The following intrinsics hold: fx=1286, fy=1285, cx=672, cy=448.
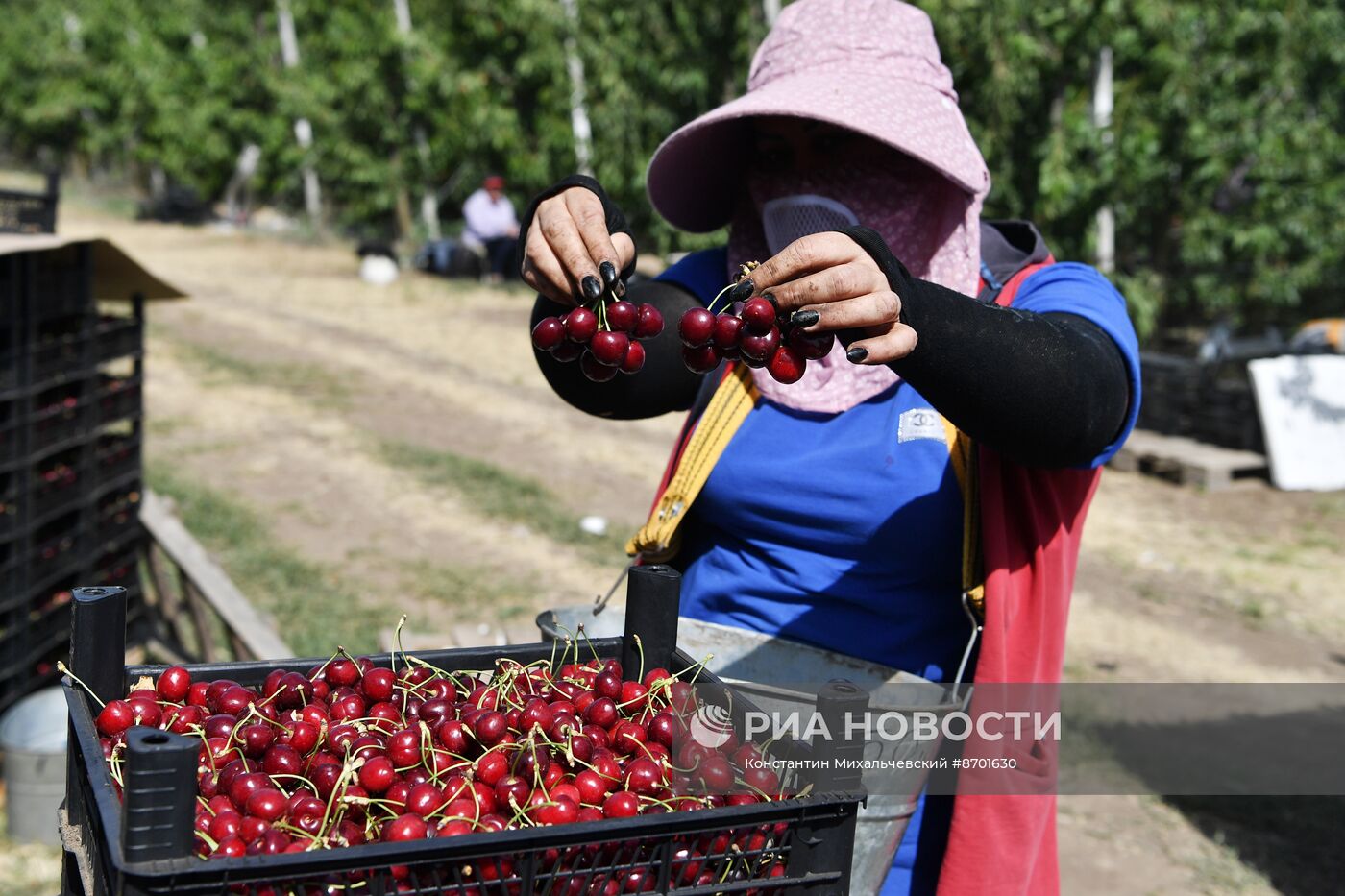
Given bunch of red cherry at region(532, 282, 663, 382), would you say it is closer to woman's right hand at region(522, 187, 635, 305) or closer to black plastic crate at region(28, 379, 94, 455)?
woman's right hand at region(522, 187, 635, 305)

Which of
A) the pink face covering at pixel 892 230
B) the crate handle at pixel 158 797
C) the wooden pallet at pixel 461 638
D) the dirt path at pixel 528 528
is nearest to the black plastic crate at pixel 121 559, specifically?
the wooden pallet at pixel 461 638

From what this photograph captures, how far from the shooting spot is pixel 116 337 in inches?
201

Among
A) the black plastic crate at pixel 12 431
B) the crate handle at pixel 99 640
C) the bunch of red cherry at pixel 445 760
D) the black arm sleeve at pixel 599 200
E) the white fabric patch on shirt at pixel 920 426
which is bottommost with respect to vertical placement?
the black plastic crate at pixel 12 431

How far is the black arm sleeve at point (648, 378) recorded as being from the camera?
2.18 m

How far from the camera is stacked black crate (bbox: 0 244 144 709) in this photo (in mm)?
4410

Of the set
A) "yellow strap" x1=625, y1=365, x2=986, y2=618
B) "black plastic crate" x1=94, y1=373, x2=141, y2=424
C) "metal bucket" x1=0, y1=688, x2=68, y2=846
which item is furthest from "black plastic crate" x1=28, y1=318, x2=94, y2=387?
"yellow strap" x1=625, y1=365, x2=986, y2=618

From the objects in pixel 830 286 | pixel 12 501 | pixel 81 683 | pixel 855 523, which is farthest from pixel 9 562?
pixel 830 286

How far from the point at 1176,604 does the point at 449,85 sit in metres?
15.9

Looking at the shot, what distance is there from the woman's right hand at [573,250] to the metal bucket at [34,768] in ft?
10.4

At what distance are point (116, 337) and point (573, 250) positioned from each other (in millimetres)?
3950

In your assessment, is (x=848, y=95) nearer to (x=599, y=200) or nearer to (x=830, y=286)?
(x=599, y=200)

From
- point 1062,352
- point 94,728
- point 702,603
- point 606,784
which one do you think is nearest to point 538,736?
point 606,784

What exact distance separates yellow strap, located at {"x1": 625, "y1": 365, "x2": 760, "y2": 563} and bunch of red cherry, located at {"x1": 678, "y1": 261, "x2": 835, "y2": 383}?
519 millimetres

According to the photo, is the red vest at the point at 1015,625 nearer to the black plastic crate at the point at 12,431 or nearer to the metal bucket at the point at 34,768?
the metal bucket at the point at 34,768
